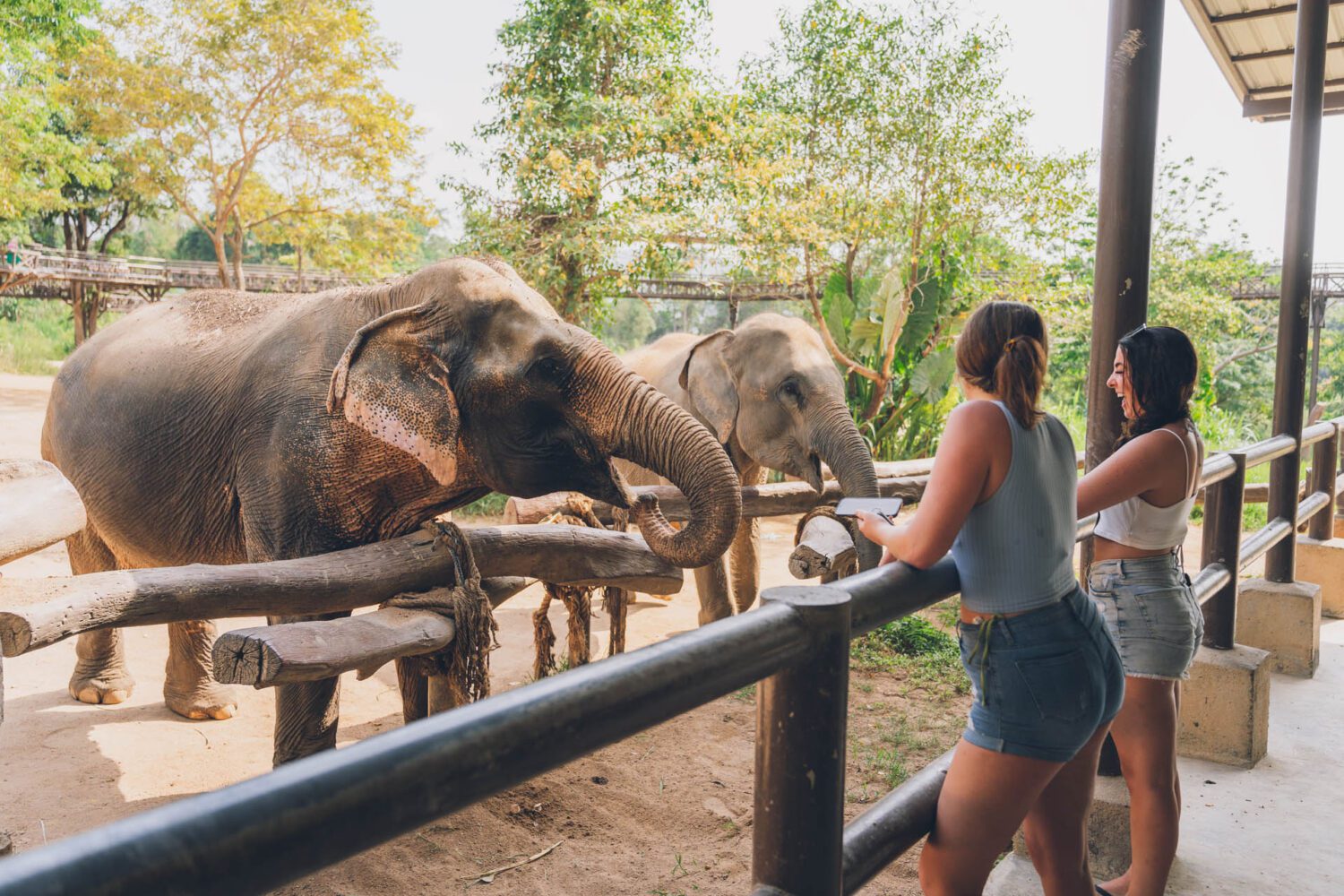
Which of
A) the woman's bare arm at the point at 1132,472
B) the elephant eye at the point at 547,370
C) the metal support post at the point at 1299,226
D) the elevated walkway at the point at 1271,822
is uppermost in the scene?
the metal support post at the point at 1299,226

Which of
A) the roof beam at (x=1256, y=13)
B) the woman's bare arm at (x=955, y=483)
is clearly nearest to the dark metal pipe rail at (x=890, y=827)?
the woman's bare arm at (x=955, y=483)

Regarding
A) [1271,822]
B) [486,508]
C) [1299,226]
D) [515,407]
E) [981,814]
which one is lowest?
[486,508]

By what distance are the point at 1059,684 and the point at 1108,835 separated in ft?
4.45

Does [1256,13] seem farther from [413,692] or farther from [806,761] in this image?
[806,761]

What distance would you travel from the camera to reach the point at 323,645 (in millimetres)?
2668

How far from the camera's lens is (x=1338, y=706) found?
4551 millimetres

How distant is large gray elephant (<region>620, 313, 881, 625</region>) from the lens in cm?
586

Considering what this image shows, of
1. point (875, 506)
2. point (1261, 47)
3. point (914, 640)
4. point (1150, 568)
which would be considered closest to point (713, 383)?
point (914, 640)

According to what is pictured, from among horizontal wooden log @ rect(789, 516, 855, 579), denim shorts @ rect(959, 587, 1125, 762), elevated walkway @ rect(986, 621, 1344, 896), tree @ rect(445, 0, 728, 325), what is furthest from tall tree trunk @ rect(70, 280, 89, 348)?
denim shorts @ rect(959, 587, 1125, 762)

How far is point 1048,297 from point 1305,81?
378 inches

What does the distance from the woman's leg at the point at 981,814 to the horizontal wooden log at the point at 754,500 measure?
9.00 ft

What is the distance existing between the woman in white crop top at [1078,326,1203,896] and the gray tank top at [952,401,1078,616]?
0.45m

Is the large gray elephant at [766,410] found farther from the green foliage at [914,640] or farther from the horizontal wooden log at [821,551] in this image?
the green foliage at [914,640]

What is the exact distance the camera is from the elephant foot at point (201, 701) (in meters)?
5.09
